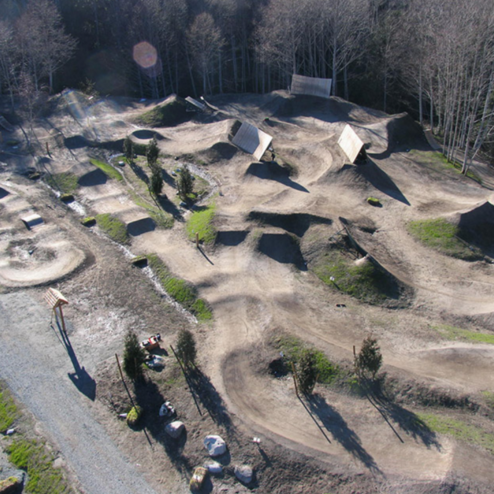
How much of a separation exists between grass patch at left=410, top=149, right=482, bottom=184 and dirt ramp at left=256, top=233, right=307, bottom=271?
1043 inches

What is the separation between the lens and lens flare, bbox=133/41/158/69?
7181 cm

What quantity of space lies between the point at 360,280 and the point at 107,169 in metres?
31.1

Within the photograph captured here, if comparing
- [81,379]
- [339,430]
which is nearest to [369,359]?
[339,430]

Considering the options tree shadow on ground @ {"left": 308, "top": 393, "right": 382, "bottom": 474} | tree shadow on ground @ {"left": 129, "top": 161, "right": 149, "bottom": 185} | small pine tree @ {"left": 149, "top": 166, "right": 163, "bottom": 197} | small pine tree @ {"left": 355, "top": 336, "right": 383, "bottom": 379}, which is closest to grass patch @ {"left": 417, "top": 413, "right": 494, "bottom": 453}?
small pine tree @ {"left": 355, "top": 336, "right": 383, "bottom": 379}

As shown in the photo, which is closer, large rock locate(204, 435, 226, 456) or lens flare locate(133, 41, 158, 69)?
large rock locate(204, 435, 226, 456)

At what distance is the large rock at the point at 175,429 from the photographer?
20.4 meters

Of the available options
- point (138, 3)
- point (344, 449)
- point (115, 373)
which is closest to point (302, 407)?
point (344, 449)

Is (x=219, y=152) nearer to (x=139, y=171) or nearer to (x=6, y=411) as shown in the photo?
(x=139, y=171)

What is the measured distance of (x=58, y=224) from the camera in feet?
125

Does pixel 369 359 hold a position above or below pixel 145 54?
below

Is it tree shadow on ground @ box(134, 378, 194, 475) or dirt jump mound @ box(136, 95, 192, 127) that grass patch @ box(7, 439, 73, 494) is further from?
dirt jump mound @ box(136, 95, 192, 127)

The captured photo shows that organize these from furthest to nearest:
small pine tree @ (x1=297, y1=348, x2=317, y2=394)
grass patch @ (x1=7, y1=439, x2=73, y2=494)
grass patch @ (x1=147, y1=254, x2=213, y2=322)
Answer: grass patch @ (x1=147, y1=254, x2=213, y2=322) → small pine tree @ (x1=297, y1=348, x2=317, y2=394) → grass patch @ (x1=7, y1=439, x2=73, y2=494)

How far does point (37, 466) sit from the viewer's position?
62.6 feet

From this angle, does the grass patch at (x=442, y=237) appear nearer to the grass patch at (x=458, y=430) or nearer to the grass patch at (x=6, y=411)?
the grass patch at (x=458, y=430)
